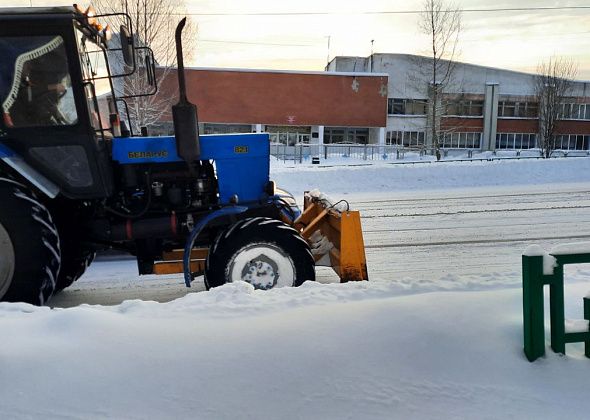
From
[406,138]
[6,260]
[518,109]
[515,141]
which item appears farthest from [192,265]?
[518,109]

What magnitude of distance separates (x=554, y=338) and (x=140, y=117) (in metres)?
17.8

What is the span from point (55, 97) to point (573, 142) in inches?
2064

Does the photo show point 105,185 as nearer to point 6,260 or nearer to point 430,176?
point 6,260

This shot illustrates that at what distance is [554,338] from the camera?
2902 millimetres

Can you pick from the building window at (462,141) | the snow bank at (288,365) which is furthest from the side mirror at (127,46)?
the building window at (462,141)

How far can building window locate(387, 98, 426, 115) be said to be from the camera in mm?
45062

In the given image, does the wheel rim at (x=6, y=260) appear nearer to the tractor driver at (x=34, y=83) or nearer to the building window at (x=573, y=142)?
the tractor driver at (x=34, y=83)

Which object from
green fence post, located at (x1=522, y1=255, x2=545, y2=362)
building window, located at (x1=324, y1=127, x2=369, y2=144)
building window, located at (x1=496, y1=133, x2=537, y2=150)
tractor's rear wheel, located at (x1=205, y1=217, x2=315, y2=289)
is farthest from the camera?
building window, located at (x1=496, y1=133, x2=537, y2=150)

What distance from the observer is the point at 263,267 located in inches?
189

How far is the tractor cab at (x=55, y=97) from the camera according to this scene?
4387 mm

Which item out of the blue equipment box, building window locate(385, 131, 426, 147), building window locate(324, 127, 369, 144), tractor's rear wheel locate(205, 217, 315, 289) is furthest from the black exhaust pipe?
building window locate(385, 131, 426, 147)

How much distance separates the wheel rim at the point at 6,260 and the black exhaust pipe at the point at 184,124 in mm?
1683

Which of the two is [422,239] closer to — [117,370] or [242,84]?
[117,370]

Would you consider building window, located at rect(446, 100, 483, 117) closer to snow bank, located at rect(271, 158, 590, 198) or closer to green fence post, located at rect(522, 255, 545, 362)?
snow bank, located at rect(271, 158, 590, 198)
